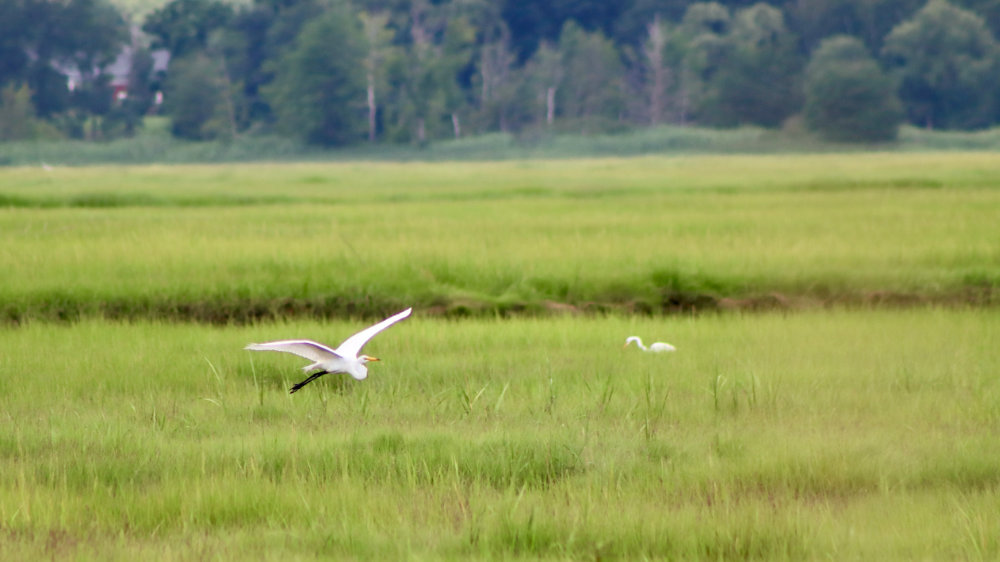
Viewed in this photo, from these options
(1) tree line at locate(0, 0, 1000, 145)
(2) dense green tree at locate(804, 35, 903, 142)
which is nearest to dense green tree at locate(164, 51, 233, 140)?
(1) tree line at locate(0, 0, 1000, 145)

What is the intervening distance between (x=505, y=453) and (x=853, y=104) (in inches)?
1957

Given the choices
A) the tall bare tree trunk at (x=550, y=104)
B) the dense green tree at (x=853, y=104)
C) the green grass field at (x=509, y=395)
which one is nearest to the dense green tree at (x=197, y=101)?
the tall bare tree trunk at (x=550, y=104)

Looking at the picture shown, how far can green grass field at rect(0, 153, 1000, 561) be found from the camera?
4125 mm

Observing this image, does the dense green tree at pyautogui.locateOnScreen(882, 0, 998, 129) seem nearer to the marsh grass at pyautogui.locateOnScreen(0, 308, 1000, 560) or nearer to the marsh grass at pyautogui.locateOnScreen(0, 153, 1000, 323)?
the marsh grass at pyautogui.locateOnScreen(0, 153, 1000, 323)

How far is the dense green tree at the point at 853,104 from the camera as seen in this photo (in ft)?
168

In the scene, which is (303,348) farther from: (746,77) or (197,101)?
(197,101)

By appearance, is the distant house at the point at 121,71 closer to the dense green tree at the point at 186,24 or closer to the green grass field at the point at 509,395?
the dense green tree at the point at 186,24

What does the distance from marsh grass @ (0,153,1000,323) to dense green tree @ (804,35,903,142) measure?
34336 mm

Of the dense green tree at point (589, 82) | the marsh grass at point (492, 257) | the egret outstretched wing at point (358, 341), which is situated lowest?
the marsh grass at point (492, 257)

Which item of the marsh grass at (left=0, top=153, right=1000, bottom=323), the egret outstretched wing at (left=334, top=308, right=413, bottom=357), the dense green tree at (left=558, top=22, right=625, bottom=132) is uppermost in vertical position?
the dense green tree at (left=558, top=22, right=625, bottom=132)

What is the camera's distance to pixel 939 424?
18.0 ft

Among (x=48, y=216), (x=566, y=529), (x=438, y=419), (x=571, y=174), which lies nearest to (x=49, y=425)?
(x=438, y=419)

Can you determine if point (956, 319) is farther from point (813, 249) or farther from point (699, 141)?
point (699, 141)

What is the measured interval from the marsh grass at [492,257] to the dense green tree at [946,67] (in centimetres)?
4070
